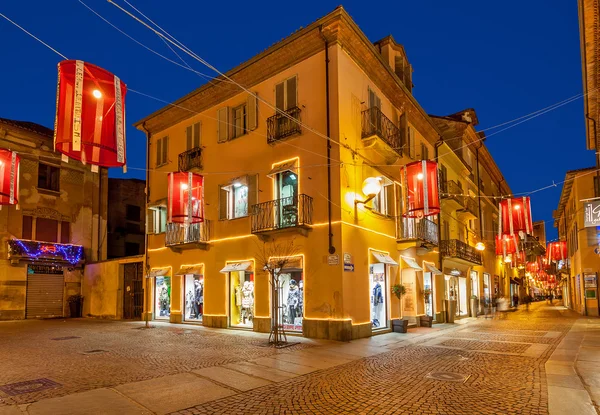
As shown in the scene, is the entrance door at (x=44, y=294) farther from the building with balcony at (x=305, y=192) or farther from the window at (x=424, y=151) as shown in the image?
the window at (x=424, y=151)

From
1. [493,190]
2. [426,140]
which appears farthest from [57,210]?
Answer: [493,190]

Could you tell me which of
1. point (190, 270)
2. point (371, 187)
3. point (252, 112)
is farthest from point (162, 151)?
point (371, 187)

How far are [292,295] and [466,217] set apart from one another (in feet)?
54.6

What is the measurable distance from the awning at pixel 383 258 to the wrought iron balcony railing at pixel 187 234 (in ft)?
23.7

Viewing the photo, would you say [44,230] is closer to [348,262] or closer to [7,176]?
[7,176]

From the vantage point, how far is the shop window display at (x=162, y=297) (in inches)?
837

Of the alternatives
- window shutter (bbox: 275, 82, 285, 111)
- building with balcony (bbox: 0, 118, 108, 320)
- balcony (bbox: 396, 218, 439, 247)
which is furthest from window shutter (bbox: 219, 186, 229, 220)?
building with balcony (bbox: 0, 118, 108, 320)

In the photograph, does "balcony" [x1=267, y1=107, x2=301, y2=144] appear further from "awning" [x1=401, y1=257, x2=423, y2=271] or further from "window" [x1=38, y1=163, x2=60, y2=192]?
"window" [x1=38, y1=163, x2=60, y2=192]

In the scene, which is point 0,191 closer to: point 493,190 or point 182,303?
point 182,303

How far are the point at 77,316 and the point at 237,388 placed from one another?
21734mm

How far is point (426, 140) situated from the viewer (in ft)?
75.5

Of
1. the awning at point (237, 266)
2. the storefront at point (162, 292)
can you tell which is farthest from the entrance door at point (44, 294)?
the awning at point (237, 266)

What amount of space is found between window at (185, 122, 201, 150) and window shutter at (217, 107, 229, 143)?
1.53 meters

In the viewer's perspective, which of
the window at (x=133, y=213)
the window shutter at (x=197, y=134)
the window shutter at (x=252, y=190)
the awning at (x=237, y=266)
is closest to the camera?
the awning at (x=237, y=266)
